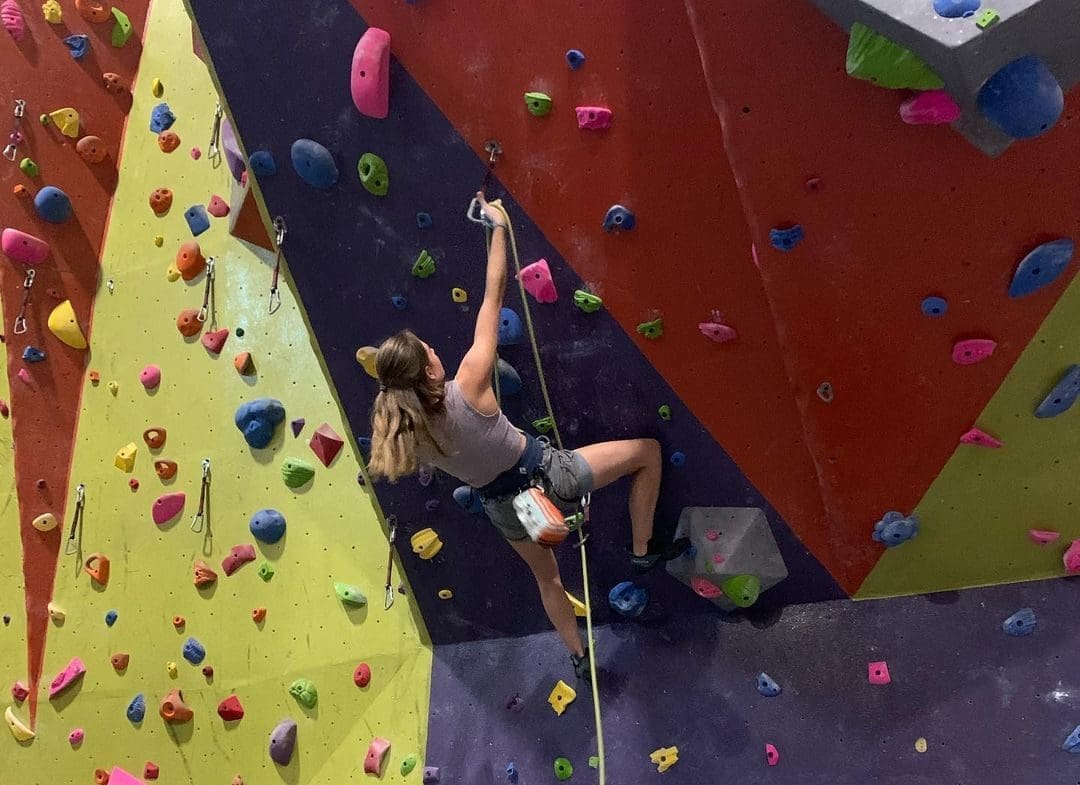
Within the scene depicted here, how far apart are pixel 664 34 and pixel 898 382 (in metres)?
0.91

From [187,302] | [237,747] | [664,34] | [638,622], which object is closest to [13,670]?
[237,747]

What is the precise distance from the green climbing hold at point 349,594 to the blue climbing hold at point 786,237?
5.46 feet

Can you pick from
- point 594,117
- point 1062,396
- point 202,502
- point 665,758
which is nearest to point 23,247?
point 202,502

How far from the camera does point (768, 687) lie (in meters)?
2.16

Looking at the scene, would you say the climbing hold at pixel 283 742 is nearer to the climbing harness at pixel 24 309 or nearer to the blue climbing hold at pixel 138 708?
the blue climbing hold at pixel 138 708

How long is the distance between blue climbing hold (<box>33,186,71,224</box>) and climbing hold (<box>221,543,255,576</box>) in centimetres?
132

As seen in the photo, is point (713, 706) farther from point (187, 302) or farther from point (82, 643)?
point (82, 643)

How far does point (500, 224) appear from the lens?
190 cm

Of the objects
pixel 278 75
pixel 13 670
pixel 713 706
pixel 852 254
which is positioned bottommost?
pixel 13 670

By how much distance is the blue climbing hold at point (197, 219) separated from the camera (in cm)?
270

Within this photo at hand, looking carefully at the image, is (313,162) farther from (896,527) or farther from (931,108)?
(896,527)

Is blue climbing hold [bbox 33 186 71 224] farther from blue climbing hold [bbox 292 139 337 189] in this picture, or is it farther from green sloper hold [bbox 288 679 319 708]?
green sloper hold [bbox 288 679 319 708]

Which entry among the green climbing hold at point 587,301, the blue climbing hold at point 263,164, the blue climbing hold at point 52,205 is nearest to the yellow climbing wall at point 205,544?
the blue climbing hold at point 52,205

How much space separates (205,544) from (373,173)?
4.76 ft
